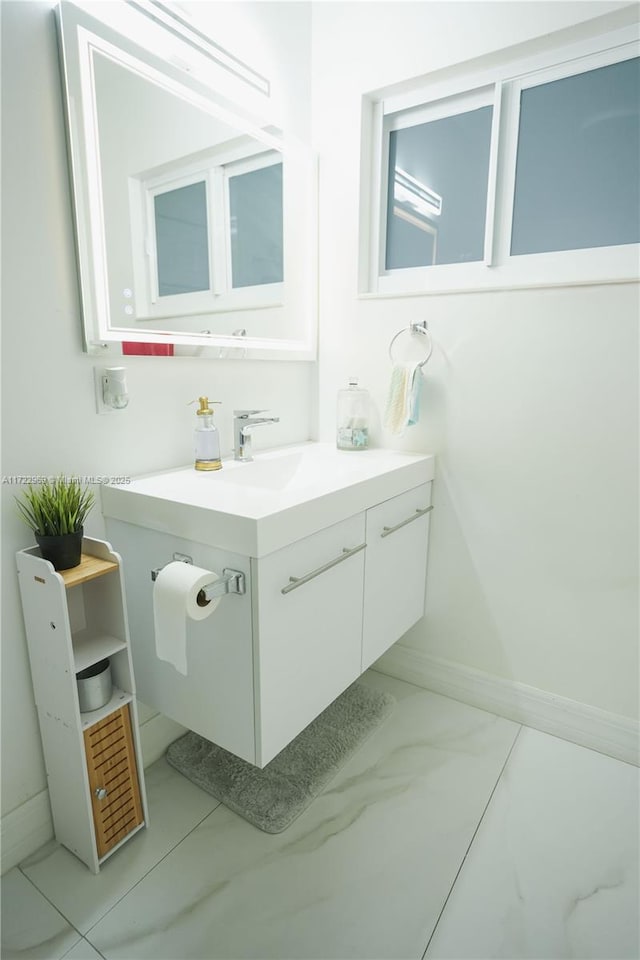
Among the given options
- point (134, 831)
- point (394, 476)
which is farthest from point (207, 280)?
point (134, 831)

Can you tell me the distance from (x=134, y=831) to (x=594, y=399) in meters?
1.71

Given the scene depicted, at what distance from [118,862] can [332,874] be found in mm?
523

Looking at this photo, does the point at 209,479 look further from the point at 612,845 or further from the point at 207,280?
the point at 612,845

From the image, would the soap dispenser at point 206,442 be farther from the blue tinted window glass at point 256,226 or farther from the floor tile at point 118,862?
the floor tile at point 118,862

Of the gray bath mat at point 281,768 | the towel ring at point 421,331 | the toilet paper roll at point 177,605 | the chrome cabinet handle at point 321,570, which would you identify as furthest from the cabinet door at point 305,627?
the towel ring at point 421,331

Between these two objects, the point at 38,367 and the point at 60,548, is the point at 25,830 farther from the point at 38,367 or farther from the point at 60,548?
the point at 38,367

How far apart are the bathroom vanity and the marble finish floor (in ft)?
1.04

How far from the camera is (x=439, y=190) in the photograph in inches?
68.4

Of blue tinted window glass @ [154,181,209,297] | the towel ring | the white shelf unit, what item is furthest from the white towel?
the white shelf unit

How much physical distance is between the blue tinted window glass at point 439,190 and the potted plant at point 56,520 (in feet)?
4.50

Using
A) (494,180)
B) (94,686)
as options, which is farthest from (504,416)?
(94,686)

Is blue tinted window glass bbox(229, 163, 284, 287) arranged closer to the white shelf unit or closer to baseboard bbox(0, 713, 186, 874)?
the white shelf unit

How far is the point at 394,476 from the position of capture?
154 cm

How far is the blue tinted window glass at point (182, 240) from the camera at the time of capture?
1.39 meters
